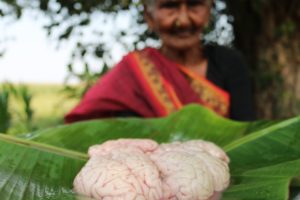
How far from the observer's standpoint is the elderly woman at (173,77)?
1.92 metres

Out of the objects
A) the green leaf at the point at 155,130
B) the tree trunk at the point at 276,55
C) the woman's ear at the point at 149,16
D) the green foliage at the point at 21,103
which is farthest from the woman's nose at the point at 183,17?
the tree trunk at the point at 276,55

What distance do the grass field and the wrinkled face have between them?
1047 millimetres

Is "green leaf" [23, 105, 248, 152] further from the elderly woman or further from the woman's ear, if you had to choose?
the woman's ear

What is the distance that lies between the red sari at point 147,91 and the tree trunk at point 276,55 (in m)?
1.01

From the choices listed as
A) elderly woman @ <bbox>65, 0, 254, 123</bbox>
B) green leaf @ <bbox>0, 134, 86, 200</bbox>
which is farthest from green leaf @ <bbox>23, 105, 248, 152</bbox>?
elderly woman @ <bbox>65, 0, 254, 123</bbox>

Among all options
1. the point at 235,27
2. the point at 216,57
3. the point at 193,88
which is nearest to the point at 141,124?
the point at 193,88

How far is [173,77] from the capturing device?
2.02 m

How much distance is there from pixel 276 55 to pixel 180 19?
1.26 metres

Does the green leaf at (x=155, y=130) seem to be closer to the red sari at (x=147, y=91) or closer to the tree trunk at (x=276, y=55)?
the red sari at (x=147, y=91)

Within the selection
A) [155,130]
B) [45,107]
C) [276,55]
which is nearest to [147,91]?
[155,130]

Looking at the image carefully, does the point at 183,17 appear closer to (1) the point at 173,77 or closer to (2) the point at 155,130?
(1) the point at 173,77

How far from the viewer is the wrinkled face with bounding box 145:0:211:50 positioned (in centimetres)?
191

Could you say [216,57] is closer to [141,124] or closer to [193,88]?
[193,88]

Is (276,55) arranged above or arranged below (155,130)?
below
